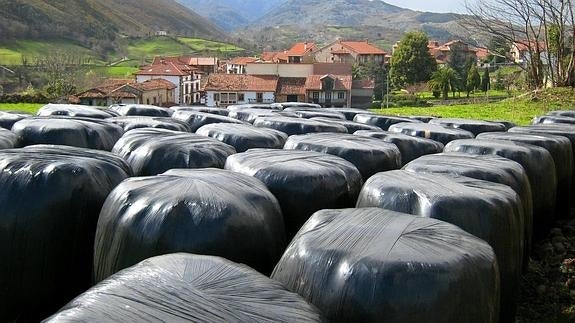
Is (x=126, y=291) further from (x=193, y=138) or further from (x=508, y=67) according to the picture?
(x=508, y=67)

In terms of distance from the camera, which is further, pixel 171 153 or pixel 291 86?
pixel 291 86

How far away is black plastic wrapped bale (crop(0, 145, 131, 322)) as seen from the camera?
3.66 metres

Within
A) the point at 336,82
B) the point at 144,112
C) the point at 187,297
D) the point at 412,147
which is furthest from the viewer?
the point at 336,82

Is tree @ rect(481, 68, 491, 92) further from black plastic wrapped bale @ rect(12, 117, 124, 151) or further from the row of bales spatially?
black plastic wrapped bale @ rect(12, 117, 124, 151)

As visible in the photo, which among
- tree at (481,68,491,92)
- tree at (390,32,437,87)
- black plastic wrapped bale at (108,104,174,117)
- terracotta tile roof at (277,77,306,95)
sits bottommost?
black plastic wrapped bale at (108,104,174,117)

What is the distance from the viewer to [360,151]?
548 centimetres

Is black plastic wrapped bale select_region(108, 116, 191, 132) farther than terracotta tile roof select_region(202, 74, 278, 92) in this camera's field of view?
No

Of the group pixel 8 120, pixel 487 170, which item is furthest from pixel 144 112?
pixel 487 170

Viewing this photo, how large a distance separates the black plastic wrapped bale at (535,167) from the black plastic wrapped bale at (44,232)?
3.82 meters

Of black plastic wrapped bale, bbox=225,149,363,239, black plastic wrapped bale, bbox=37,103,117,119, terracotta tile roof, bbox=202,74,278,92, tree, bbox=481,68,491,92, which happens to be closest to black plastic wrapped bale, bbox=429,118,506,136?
black plastic wrapped bale, bbox=225,149,363,239

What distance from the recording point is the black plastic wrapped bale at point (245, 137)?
6.08 metres

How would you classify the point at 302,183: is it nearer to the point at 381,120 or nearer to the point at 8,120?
the point at 8,120

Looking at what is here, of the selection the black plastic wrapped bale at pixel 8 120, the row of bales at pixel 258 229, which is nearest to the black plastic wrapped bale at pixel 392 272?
the row of bales at pixel 258 229

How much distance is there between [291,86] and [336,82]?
3.45 metres
